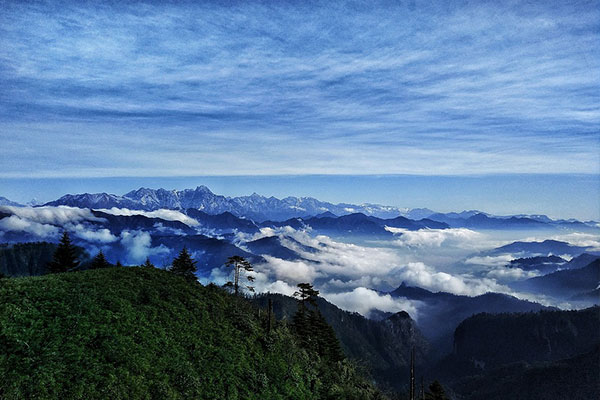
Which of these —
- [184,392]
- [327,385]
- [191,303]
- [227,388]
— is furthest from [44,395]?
[327,385]

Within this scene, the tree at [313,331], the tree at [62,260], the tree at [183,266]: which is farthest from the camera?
the tree at [62,260]

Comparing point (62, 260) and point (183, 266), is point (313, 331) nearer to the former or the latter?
point (183, 266)

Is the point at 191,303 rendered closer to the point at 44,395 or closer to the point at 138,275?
the point at 138,275

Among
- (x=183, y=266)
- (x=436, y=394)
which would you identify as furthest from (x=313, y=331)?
(x=183, y=266)

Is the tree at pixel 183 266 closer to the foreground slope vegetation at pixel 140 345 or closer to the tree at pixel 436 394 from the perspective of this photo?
the foreground slope vegetation at pixel 140 345

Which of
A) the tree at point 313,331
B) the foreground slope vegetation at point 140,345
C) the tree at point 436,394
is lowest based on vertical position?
the tree at point 436,394

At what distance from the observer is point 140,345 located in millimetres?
35750

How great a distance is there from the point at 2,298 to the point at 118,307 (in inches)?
400

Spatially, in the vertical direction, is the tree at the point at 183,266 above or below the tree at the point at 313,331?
above

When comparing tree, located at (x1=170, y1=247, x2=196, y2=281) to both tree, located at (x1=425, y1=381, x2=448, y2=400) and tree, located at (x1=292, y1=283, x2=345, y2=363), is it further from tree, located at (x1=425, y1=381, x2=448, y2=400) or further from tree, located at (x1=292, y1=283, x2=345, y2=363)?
tree, located at (x1=425, y1=381, x2=448, y2=400)

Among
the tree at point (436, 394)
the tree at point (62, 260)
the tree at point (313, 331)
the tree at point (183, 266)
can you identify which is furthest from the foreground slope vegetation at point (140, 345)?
the tree at point (62, 260)

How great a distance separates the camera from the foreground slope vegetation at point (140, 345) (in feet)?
92.1

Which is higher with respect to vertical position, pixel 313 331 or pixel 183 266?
pixel 183 266

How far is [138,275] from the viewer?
168ft
